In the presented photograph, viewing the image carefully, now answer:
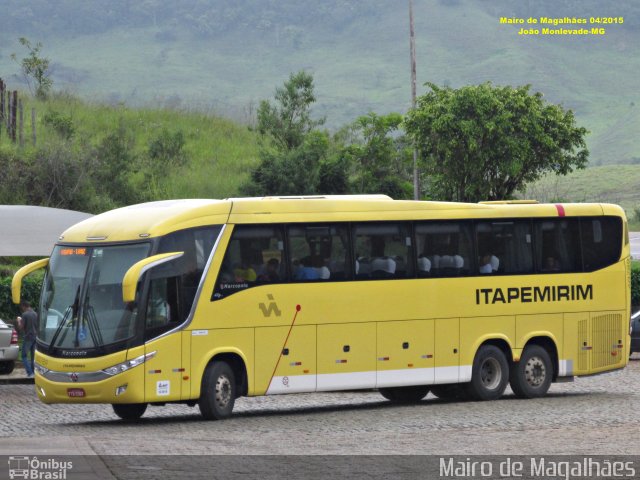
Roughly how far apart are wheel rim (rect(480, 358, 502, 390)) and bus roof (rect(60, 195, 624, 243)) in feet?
8.36

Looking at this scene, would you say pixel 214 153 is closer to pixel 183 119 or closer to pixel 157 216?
pixel 183 119

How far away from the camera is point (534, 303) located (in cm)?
2475

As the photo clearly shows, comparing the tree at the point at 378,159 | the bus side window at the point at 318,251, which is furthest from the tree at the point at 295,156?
the bus side window at the point at 318,251

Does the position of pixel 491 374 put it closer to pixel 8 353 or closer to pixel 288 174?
pixel 8 353

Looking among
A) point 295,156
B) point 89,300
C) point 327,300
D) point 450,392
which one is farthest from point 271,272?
point 295,156

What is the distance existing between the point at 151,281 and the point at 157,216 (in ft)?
3.60

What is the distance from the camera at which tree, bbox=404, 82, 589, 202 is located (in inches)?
1907

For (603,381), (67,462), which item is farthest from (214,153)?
(67,462)

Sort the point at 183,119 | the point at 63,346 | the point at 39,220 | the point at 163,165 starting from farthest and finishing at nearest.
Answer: the point at 183,119
the point at 163,165
the point at 39,220
the point at 63,346

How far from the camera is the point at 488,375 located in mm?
24438

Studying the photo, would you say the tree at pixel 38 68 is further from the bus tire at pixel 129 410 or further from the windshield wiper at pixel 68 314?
the windshield wiper at pixel 68 314

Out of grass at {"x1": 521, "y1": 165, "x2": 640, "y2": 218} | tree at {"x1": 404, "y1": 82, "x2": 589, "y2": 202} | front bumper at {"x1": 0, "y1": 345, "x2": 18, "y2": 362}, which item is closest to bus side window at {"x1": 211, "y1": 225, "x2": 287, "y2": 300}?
front bumper at {"x1": 0, "y1": 345, "x2": 18, "y2": 362}

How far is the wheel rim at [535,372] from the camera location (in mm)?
24906

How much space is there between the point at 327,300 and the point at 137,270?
3779mm
